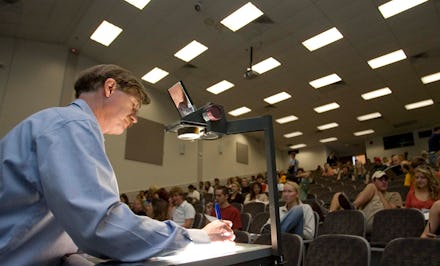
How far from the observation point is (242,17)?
5676 millimetres

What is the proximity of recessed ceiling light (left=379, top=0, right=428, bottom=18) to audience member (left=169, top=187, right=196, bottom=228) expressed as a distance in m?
5.10

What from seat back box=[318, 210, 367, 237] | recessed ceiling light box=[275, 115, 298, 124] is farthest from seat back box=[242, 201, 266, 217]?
recessed ceiling light box=[275, 115, 298, 124]

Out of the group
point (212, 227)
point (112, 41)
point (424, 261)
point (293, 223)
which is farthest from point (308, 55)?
point (212, 227)

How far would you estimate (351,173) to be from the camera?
9.52m

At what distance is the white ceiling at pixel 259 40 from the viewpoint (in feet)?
18.1

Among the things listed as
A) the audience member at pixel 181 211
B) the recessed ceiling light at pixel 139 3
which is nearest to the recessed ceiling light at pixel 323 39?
the recessed ceiling light at pixel 139 3

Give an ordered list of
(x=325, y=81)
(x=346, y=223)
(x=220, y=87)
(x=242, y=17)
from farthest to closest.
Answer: (x=220, y=87) < (x=325, y=81) < (x=242, y=17) < (x=346, y=223)

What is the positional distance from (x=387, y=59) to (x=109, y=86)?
790cm

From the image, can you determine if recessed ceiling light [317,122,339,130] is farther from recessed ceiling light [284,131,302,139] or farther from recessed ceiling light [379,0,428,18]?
recessed ceiling light [379,0,428,18]

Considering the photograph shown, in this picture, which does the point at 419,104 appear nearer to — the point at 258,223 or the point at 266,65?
the point at 266,65

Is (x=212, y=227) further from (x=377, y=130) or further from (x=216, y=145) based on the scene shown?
(x=377, y=130)

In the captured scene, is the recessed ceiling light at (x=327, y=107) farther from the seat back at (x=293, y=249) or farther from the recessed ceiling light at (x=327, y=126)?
the seat back at (x=293, y=249)

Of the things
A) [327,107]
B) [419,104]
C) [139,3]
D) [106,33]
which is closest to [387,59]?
[327,107]

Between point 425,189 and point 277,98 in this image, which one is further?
point 277,98
